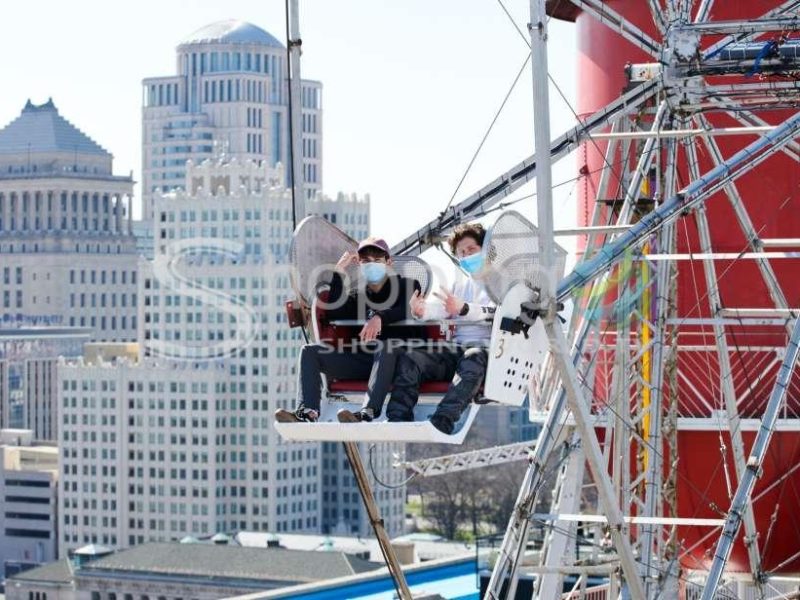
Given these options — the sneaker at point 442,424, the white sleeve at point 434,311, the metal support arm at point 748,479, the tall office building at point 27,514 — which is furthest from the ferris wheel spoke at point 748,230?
the tall office building at point 27,514

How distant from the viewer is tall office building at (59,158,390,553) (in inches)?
6860

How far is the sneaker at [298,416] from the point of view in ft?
66.7

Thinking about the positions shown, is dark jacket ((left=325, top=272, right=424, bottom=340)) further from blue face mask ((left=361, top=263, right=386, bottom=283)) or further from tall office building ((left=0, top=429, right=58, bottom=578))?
tall office building ((left=0, top=429, right=58, bottom=578))

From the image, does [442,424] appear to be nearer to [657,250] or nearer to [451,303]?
[451,303]

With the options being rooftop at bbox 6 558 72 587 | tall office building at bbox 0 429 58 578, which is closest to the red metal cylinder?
rooftop at bbox 6 558 72 587

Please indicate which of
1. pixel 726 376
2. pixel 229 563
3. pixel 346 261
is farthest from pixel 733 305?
pixel 229 563

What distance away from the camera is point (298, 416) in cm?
2053

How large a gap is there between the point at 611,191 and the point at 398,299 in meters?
13.7

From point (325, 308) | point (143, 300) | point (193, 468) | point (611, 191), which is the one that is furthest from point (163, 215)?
point (325, 308)

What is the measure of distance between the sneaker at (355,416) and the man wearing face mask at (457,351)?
7.5 inches

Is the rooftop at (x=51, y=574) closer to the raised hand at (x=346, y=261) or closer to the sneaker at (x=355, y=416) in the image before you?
the raised hand at (x=346, y=261)

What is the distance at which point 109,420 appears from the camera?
179 metres

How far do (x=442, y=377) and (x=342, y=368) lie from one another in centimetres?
86

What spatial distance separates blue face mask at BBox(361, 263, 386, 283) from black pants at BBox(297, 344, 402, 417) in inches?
21.3
